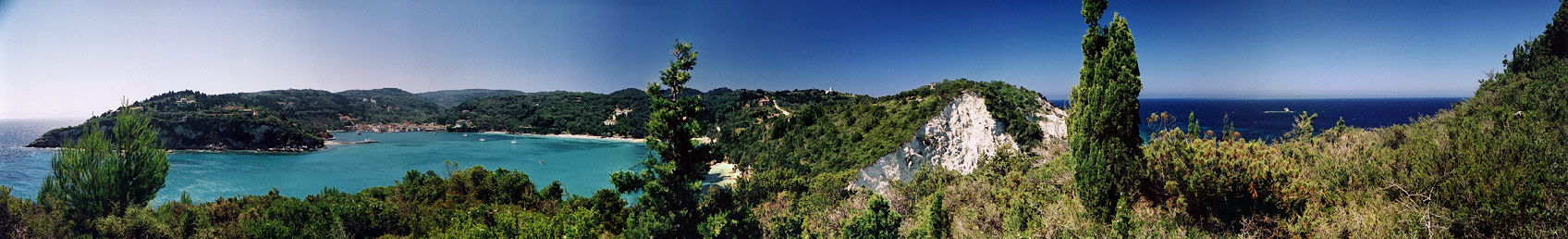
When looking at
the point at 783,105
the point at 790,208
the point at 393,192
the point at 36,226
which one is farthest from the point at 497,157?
the point at 790,208

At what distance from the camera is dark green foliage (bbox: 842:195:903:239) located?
11.6m

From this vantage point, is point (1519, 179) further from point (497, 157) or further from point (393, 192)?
point (497, 157)

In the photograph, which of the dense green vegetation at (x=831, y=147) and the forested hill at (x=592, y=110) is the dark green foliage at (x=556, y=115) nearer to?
the forested hill at (x=592, y=110)

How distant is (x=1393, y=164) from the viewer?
8.05m

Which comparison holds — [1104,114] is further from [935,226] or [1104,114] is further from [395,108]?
[395,108]

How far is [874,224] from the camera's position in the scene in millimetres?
11555

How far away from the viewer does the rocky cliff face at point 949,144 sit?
25.8 meters

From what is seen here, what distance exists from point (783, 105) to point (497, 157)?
3521 centimetres

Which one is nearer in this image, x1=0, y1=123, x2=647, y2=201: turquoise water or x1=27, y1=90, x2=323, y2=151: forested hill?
x1=0, y1=123, x2=647, y2=201: turquoise water

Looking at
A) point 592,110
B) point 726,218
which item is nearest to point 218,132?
point 592,110

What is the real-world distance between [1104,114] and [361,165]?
6773cm

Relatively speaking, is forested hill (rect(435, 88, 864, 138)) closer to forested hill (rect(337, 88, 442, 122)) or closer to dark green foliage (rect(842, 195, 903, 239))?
forested hill (rect(337, 88, 442, 122))

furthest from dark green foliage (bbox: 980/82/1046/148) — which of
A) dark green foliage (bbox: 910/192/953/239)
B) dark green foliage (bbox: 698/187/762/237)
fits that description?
dark green foliage (bbox: 698/187/762/237)

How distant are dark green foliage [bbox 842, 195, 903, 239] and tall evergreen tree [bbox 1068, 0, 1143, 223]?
156 inches
